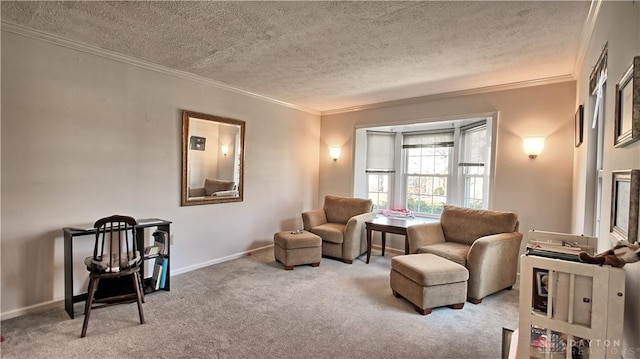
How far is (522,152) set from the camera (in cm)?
366

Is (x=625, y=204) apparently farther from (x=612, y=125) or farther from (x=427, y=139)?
(x=427, y=139)

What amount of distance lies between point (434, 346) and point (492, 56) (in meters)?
2.65

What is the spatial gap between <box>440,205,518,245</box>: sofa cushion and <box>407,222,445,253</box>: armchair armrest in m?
0.16

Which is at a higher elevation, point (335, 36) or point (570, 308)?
point (335, 36)

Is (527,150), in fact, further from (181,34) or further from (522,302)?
(181,34)

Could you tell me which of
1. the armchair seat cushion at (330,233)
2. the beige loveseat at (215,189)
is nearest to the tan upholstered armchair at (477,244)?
the armchair seat cushion at (330,233)

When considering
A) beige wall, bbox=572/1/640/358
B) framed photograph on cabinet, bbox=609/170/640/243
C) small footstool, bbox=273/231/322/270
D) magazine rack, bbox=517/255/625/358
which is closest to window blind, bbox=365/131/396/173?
small footstool, bbox=273/231/322/270

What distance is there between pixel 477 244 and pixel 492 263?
0.28 metres

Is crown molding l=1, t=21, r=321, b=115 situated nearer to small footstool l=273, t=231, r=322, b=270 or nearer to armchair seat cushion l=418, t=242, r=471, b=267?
small footstool l=273, t=231, r=322, b=270

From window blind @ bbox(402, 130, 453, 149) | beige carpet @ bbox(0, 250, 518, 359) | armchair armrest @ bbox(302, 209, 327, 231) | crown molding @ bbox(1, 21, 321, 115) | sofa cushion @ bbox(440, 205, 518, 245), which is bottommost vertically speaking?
beige carpet @ bbox(0, 250, 518, 359)

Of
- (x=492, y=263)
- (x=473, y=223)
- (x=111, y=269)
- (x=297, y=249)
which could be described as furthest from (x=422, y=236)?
(x=111, y=269)

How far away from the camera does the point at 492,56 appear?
288 centimetres

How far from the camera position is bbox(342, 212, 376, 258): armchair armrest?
13.6 feet

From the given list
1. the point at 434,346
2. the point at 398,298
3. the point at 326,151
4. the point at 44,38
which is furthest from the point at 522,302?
the point at 326,151
